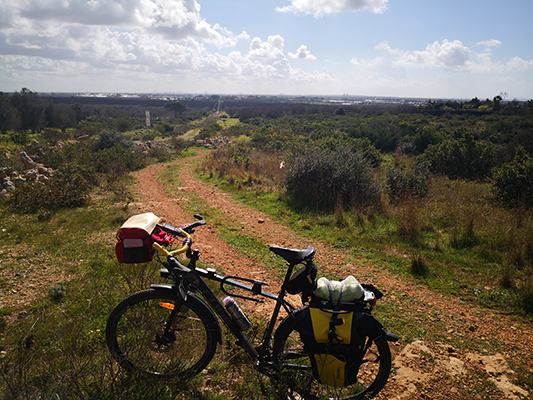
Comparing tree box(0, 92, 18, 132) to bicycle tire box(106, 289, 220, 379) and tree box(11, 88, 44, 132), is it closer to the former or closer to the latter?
tree box(11, 88, 44, 132)

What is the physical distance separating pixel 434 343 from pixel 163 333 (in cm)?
324

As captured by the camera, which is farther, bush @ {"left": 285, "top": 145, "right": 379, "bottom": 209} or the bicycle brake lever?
bush @ {"left": 285, "top": 145, "right": 379, "bottom": 209}

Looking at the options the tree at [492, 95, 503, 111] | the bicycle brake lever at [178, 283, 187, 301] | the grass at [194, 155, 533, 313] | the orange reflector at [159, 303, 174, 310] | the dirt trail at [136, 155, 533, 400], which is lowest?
the dirt trail at [136, 155, 533, 400]

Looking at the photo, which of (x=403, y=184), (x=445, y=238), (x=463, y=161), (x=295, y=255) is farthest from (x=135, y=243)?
(x=463, y=161)

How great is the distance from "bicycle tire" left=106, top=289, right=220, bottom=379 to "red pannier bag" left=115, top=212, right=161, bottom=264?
303 millimetres

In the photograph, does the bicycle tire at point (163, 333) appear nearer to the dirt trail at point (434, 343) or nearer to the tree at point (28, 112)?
the dirt trail at point (434, 343)

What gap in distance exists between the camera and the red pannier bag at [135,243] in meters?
2.47

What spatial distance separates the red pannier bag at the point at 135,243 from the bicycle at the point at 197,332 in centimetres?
10

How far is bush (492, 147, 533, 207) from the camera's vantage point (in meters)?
8.34

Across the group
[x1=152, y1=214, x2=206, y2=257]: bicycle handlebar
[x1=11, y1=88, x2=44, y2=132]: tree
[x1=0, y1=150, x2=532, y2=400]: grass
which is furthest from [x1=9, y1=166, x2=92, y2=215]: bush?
[x1=11, y1=88, x2=44, y2=132]: tree

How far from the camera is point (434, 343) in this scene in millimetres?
3740

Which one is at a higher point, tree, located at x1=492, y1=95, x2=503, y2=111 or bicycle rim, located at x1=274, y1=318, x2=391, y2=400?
tree, located at x1=492, y1=95, x2=503, y2=111

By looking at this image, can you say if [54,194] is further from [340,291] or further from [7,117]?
[7,117]

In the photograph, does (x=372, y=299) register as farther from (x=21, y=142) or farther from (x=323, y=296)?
(x=21, y=142)
